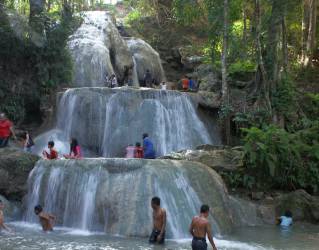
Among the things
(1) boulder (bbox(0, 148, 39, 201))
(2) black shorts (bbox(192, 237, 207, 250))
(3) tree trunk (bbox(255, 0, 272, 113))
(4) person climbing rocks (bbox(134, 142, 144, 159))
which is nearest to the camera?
(2) black shorts (bbox(192, 237, 207, 250))

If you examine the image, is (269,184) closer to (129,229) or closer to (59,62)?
(129,229)

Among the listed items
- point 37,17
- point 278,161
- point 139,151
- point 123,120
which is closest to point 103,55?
point 37,17

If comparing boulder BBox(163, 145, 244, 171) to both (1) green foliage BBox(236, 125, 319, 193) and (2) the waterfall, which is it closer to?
(1) green foliage BBox(236, 125, 319, 193)

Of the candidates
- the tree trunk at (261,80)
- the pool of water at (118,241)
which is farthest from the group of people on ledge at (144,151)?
the tree trunk at (261,80)

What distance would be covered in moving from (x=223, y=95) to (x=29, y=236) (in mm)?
12080

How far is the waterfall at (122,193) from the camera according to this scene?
12930 millimetres

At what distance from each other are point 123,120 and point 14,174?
6.28 metres

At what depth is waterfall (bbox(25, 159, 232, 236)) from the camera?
12.9m

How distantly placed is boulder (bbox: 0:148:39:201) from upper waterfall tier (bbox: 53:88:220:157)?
5.07m

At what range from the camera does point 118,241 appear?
1177cm

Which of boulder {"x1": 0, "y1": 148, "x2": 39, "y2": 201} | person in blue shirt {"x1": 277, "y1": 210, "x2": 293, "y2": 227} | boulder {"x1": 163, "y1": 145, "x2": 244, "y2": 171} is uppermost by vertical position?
boulder {"x1": 163, "y1": 145, "x2": 244, "y2": 171}

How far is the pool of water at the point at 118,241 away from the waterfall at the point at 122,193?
449mm

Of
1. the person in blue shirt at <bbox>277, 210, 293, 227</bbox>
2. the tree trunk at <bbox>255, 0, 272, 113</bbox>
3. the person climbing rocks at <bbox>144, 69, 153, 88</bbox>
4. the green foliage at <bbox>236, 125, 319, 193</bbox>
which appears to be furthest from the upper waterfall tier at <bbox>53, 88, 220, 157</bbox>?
the person climbing rocks at <bbox>144, 69, 153, 88</bbox>

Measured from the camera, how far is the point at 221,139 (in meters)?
22.1
